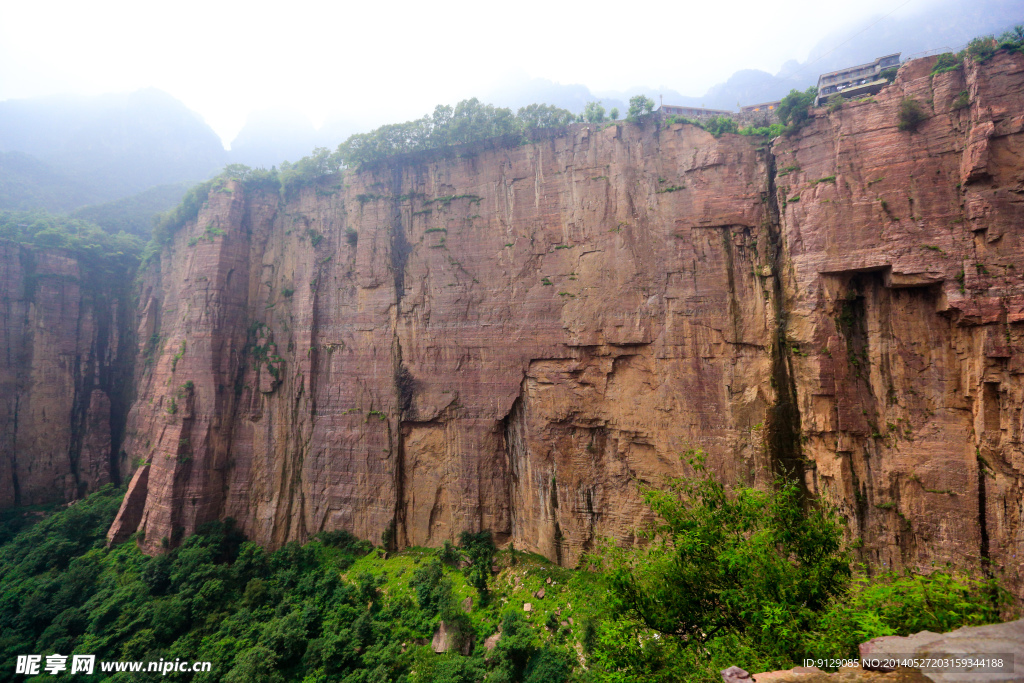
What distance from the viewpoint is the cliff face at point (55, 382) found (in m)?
19.2

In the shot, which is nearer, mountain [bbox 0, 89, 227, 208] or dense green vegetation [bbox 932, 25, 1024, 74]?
dense green vegetation [bbox 932, 25, 1024, 74]

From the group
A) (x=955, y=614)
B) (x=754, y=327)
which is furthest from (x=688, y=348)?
(x=955, y=614)

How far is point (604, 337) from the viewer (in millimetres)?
13625

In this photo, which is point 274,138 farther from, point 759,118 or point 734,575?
point 734,575

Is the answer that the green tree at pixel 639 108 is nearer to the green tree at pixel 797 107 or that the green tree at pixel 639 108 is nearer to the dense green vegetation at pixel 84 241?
the green tree at pixel 797 107

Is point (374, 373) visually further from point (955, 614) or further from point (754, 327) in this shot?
point (955, 614)

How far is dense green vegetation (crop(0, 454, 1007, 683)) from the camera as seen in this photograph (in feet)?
21.0

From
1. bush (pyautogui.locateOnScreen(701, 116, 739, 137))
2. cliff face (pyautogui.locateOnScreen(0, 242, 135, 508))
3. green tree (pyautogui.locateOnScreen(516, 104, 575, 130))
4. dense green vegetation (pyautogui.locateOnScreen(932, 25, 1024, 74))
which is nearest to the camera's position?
dense green vegetation (pyautogui.locateOnScreen(932, 25, 1024, 74))

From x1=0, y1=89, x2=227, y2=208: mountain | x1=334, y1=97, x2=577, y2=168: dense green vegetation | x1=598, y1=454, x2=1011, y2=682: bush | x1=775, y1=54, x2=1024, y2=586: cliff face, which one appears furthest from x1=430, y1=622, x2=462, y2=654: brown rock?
x1=0, y1=89, x2=227, y2=208: mountain

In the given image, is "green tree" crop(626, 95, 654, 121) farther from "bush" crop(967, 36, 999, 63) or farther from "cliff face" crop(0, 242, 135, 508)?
"cliff face" crop(0, 242, 135, 508)

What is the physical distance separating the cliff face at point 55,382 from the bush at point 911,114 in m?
37.5

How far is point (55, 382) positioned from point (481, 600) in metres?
26.0

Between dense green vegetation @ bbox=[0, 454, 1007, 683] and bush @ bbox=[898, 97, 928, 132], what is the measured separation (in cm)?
1076

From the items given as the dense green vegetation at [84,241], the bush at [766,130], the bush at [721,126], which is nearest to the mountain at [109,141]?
the dense green vegetation at [84,241]
